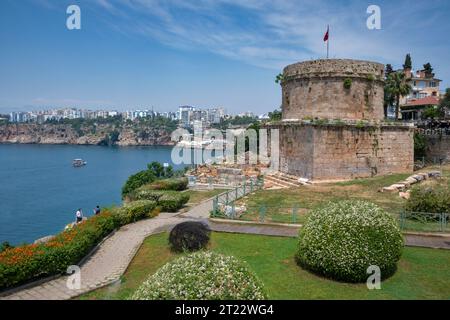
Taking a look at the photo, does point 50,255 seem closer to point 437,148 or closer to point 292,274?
point 292,274

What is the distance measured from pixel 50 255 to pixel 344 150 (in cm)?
1950

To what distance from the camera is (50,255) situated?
34.0 feet

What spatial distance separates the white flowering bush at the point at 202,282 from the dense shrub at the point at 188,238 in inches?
222

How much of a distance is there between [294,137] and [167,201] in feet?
37.6

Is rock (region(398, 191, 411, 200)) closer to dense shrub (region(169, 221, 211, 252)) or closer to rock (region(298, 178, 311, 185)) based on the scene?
rock (region(298, 178, 311, 185))

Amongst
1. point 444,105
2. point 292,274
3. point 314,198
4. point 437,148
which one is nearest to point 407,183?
point 314,198

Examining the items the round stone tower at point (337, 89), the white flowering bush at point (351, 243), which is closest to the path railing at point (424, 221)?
the white flowering bush at point (351, 243)

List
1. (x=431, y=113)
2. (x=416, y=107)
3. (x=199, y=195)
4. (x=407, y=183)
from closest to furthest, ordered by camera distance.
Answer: (x=407, y=183) < (x=199, y=195) < (x=431, y=113) < (x=416, y=107)

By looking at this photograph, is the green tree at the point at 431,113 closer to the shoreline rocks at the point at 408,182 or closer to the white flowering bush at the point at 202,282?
the shoreline rocks at the point at 408,182

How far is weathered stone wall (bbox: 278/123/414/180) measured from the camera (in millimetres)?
24469

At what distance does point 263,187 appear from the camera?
24391 mm

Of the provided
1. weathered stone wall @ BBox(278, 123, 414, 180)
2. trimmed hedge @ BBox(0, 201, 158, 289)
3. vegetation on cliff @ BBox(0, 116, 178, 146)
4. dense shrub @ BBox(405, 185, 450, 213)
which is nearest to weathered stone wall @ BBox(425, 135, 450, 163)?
weathered stone wall @ BBox(278, 123, 414, 180)

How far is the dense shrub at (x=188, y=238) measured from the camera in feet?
39.4
